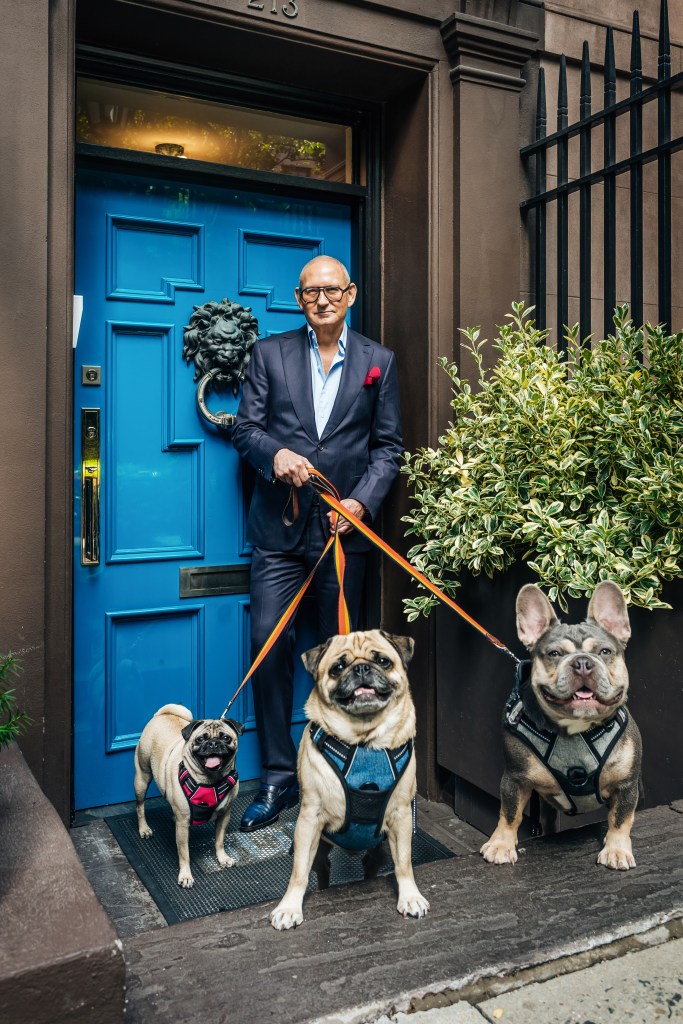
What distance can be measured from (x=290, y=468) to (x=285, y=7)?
208cm

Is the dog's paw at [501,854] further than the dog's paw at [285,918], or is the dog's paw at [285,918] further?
the dog's paw at [501,854]

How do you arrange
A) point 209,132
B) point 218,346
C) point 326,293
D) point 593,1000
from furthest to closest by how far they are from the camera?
point 209,132, point 218,346, point 326,293, point 593,1000

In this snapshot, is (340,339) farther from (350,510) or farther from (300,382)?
(350,510)

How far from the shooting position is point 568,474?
313cm

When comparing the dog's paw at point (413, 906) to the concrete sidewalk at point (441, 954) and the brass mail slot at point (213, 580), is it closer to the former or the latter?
the concrete sidewalk at point (441, 954)

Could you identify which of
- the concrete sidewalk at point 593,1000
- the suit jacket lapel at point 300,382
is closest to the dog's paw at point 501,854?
the concrete sidewalk at point 593,1000

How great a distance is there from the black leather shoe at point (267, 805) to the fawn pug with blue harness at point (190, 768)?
0.29 m

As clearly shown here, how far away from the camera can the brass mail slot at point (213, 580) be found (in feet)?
13.3

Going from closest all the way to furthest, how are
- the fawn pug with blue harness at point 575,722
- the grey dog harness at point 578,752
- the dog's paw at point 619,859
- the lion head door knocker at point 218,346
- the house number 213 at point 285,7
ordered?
the fawn pug with blue harness at point 575,722
the grey dog harness at point 578,752
the dog's paw at point 619,859
the house number 213 at point 285,7
the lion head door knocker at point 218,346

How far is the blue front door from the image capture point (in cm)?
385

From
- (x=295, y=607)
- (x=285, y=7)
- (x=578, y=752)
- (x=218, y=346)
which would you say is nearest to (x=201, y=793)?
(x=295, y=607)

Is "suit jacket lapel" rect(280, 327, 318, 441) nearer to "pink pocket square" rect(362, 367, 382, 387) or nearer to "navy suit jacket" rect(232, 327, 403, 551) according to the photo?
"navy suit jacket" rect(232, 327, 403, 551)

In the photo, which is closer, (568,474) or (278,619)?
(568,474)

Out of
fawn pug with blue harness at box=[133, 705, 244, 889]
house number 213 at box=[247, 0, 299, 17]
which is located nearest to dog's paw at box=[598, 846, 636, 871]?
fawn pug with blue harness at box=[133, 705, 244, 889]
